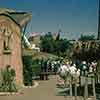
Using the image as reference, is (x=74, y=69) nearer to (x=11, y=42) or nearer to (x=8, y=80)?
(x=8, y=80)

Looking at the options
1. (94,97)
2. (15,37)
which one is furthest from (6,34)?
(94,97)

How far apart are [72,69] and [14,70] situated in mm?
9631

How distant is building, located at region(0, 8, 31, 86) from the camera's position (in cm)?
2533

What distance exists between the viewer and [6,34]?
83.5 feet

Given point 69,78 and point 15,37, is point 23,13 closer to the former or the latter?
point 15,37

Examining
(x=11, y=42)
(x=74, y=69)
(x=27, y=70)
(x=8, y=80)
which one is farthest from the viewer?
(x=27, y=70)

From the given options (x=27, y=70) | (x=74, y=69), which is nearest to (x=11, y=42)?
(x=27, y=70)

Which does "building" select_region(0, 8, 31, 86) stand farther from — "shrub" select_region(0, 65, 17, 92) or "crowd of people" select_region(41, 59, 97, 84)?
"crowd of people" select_region(41, 59, 97, 84)

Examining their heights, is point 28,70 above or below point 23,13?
below

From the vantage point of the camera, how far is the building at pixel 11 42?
83.1ft

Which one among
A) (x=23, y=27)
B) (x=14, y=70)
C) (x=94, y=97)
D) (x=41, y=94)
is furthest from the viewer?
(x=23, y=27)

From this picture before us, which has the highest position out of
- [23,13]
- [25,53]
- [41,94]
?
[23,13]

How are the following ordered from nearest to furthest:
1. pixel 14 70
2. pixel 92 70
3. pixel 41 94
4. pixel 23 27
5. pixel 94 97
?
pixel 94 97
pixel 92 70
pixel 41 94
pixel 14 70
pixel 23 27

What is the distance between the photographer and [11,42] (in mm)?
25703
